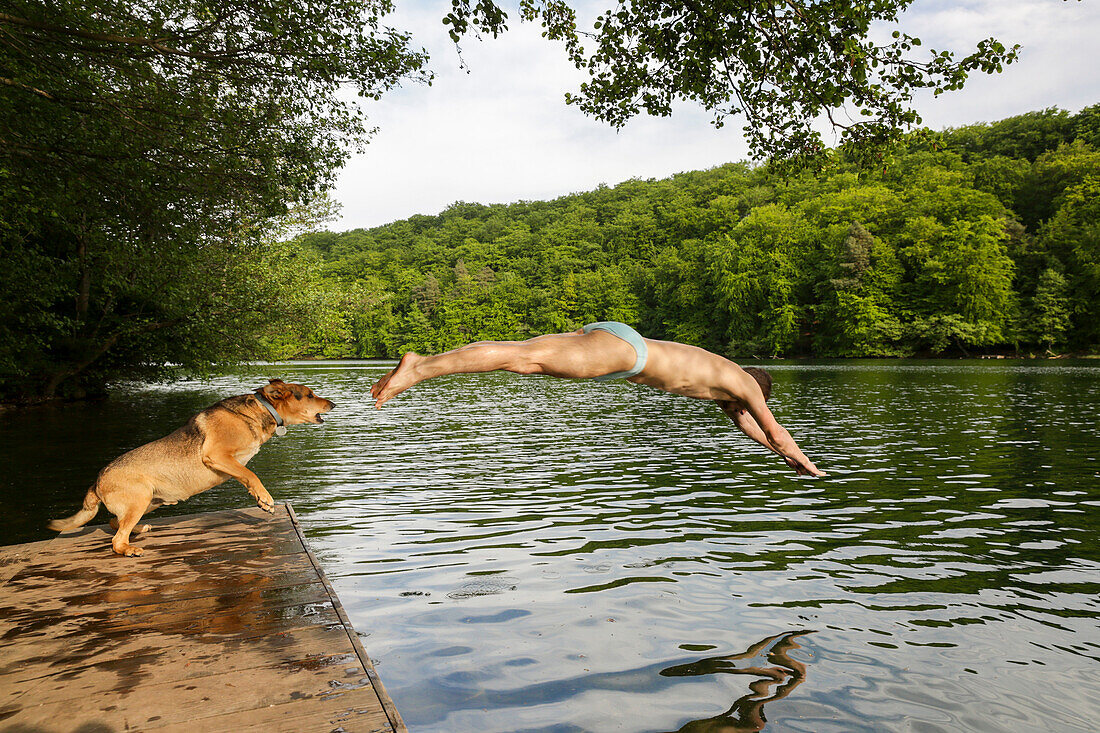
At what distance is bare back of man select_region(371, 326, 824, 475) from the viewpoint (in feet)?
15.4

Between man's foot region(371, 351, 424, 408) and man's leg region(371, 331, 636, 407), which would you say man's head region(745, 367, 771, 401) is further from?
man's foot region(371, 351, 424, 408)

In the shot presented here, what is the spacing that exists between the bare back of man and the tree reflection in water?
1.89 m

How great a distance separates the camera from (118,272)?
2477 centimetres

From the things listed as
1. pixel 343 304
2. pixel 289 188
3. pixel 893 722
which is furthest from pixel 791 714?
pixel 343 304

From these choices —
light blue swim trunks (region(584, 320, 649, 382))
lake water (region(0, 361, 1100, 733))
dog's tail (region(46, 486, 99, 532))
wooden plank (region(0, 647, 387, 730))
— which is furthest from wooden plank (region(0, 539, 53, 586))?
light blue swim trunks (region(584, 320, 649, 382))

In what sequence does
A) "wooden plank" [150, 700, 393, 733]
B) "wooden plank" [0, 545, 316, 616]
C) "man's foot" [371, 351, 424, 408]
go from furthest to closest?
"wooden plank" [0, 545, 316, 616] → "man's foot" [371, 351, 424, 408] → "wooden plank" [150, 700, 393, 733]

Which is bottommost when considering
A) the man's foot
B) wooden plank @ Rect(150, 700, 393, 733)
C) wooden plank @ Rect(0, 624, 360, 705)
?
wooden plank @ Rect(0, 624, 360, 705)

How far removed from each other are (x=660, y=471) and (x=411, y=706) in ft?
35.3

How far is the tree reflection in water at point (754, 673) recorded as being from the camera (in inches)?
185

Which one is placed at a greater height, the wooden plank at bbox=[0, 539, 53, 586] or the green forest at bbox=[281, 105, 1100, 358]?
the green forest at bbox=[281, 105, 1100, 358]

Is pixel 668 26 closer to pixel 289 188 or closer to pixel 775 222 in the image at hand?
pixel 289 188

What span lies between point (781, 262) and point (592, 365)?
93716 mm

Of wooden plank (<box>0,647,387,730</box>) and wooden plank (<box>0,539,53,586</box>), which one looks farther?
wooden plank (<box>0,539,53,586</box>)

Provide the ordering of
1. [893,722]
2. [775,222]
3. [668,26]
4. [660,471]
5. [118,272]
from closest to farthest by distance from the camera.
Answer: [893,722] < [668,26] < [660,471] < [118,272] < [775,222]
